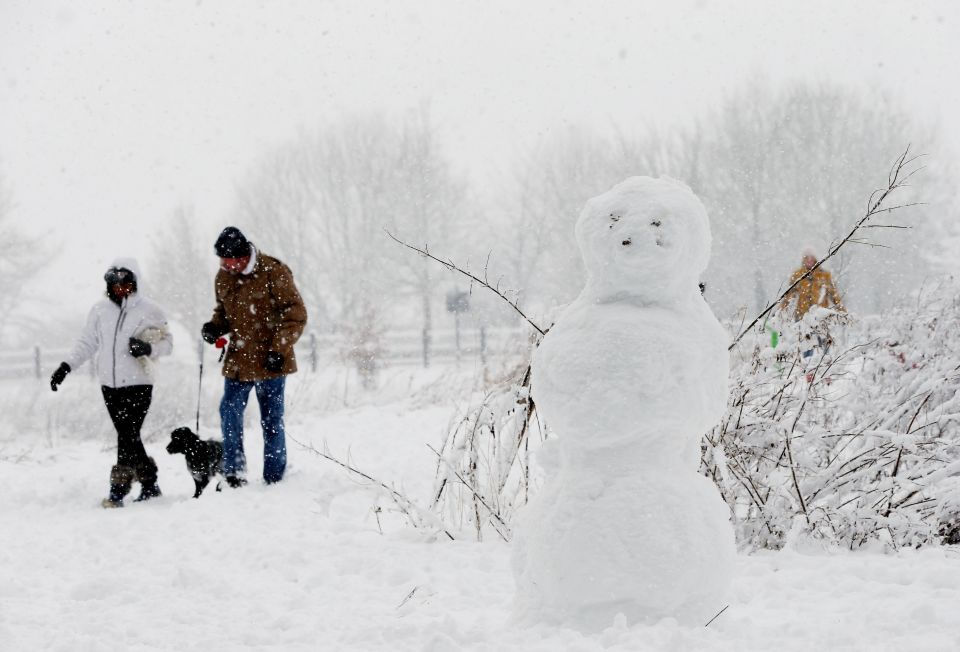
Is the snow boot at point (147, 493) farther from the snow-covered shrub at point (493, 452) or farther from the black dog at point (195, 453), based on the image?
the snow-covered shrub at point (493, 452)

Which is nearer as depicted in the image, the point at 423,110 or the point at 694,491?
the point at 694,491

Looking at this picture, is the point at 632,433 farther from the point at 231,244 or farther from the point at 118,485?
the point at 118,485

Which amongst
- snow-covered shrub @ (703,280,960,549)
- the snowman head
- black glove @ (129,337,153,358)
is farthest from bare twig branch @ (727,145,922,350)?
black glove @ (129,337,153,358)

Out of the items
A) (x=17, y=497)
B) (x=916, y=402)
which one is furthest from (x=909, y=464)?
(x=17, y=497)

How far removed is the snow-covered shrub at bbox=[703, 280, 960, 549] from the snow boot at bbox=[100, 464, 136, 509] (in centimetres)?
383

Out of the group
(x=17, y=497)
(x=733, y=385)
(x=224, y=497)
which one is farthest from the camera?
(x=17, y=497)

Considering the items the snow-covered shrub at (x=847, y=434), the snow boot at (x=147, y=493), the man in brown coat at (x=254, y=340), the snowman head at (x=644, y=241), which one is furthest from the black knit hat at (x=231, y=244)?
the snowman head at (x=644, y=241)

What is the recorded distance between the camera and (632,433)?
8.03 ft

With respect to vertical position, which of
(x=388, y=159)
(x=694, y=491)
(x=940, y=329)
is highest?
(x=388, y=159)

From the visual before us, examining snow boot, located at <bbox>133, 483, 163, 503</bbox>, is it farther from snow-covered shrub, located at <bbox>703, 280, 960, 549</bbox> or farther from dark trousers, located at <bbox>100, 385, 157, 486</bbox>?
A: snow-covered shrub, located at <bbox>703, 280, 960, 549</bbox>

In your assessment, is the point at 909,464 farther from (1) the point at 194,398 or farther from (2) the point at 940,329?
(1) the point at 194,398

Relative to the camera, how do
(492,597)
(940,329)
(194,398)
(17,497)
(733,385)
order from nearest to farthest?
(492,597) < (733,385) < (940,329) < (17,497) < (194,398)

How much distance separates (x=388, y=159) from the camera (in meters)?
28.4

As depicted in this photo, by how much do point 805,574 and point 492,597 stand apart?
1.22 meters
